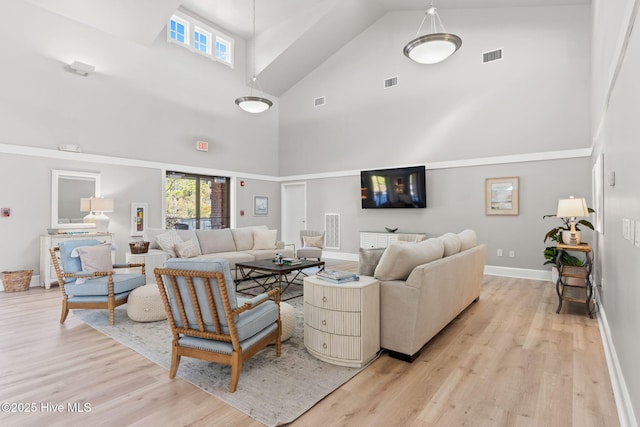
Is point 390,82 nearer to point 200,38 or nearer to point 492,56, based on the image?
point 492,56

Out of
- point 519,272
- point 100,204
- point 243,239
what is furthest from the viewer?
point 243,239

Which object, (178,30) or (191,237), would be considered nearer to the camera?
(191,237)

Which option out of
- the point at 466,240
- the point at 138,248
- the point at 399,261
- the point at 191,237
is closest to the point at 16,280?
the point at 138,248

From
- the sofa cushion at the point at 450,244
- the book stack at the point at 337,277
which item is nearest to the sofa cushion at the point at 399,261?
the book stack at the point at 337,277

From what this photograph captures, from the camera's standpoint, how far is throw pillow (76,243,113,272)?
3.66 meters

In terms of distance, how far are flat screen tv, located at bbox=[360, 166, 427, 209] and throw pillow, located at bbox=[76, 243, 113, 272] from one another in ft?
18.3

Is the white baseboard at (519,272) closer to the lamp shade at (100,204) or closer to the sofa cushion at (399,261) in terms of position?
the sofa cushion at (399,261)

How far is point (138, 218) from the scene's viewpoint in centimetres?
680

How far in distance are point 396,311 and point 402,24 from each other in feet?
23.5

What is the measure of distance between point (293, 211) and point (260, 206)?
3.30ft

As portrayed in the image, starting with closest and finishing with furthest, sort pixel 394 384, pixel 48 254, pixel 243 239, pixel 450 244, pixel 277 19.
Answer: pixel 394 384
pixel 450 244
pixel 48 254
pixel 243 239
pixel 277 19

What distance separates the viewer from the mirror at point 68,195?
5730 millimetres

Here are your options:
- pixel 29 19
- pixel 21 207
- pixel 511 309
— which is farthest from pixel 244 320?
pixel 29 19

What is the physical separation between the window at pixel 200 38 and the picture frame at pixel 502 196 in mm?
6840
